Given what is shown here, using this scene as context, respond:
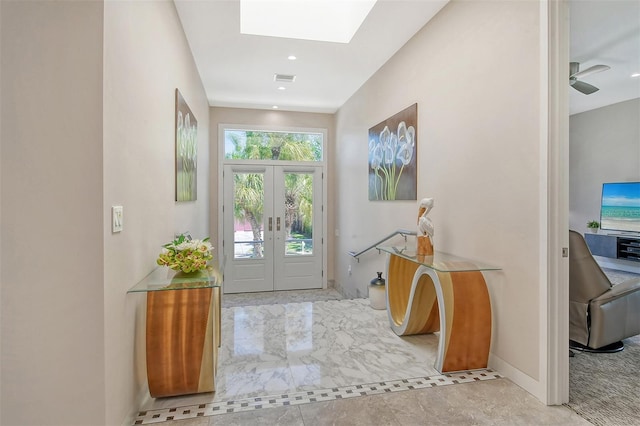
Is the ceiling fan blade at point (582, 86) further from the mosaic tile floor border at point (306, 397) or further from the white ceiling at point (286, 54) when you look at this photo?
the mosaic tile floor border at point (306, 397)

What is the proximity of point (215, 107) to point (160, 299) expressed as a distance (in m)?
4.51

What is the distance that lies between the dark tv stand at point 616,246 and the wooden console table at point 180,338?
22.0 ft

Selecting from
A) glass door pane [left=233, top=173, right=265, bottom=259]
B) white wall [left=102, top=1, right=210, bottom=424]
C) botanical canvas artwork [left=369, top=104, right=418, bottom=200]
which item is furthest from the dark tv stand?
white wall [left=102, top=1, right=210, bottom=424]

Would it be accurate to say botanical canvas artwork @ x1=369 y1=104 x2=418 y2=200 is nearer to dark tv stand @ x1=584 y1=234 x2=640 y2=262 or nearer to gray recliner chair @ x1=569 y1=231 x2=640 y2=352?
gray recliner chair @ x1=569 y1=231 x2=640 y2=352

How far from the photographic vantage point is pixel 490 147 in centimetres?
243

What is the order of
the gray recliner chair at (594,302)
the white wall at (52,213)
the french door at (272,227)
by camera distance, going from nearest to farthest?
the white wall at (52,213)
the gray recliner chair at (594,302)
the french door at (272,227)

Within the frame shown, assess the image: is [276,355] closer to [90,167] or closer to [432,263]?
[432,263]

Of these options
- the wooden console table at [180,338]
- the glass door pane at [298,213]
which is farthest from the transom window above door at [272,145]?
the wooden console table at [180,338]

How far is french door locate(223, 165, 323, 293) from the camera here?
5922 millimetres

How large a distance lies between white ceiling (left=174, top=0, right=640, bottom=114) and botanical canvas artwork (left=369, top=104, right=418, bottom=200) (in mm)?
752

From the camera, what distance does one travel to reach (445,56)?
2.89 meters

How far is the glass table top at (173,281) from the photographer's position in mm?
1897

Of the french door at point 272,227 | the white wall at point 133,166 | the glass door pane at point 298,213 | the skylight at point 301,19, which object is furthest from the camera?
the glass door pane at point 298,213

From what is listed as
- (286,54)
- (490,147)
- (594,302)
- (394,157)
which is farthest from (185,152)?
(594,302)
